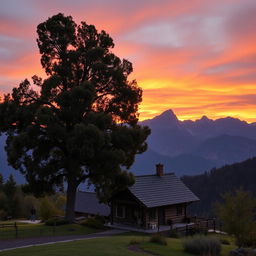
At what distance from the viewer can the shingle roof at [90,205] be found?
47.9 m

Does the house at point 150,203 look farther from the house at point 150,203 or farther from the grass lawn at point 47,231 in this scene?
the grass lawn at point 47,231

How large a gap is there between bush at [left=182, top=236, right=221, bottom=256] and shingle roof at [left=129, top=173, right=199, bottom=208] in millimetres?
15650

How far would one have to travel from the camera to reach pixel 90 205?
50031 mm

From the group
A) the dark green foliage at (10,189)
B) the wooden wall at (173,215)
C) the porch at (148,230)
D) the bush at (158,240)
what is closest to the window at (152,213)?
the porch at (148,230)

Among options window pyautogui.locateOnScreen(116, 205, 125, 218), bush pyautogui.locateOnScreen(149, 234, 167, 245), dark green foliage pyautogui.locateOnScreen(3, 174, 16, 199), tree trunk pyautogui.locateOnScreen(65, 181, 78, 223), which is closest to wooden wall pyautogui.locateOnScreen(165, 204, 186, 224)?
window pyautogui.locateOnScreen(116, 205, 125, 218)

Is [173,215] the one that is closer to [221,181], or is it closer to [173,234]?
[173,234]

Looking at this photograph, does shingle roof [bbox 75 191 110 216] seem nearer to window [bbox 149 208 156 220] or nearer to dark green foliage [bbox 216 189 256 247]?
window [bbox 149 208 156 220]

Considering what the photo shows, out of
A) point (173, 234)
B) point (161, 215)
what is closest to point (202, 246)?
point (173, 234)

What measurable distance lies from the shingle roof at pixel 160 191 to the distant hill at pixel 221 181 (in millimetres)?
119500

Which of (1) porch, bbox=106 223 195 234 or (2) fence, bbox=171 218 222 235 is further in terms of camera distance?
(2) fence, bbox=171 218 222 235

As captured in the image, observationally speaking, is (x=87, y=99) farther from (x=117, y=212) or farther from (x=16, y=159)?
(x=117, y=212)

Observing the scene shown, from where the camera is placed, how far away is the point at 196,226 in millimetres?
41656

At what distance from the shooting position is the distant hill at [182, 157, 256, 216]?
563 ft

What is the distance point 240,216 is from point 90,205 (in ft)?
91.0
